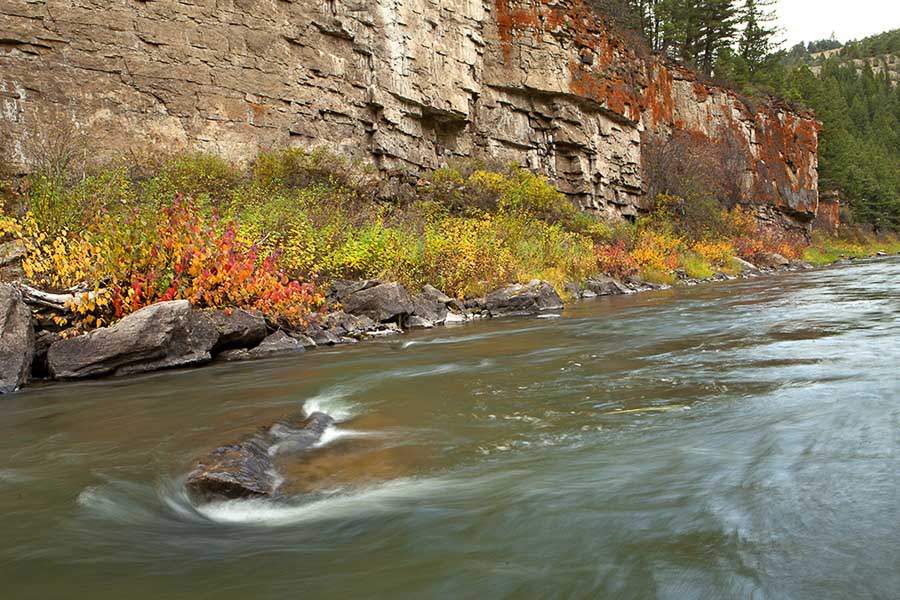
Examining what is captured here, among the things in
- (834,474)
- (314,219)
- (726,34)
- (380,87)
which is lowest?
(834,474)

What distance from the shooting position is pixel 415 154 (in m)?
17.7

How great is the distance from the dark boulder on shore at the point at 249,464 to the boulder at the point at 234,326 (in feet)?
11.3

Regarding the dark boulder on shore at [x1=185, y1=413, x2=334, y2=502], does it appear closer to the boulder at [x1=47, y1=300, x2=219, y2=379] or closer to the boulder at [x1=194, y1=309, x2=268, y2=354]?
the boulder at [x1=47, y1=300, x2=219, y2=379]

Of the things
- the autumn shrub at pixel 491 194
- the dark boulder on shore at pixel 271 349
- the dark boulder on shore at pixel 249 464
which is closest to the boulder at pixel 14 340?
the dark boulder on shore at pixel 271 349

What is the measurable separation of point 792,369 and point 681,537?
3117mm

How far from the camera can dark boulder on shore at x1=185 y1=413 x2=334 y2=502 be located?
2580 mm

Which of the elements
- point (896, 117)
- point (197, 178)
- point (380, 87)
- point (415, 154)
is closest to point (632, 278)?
point (415, 154)

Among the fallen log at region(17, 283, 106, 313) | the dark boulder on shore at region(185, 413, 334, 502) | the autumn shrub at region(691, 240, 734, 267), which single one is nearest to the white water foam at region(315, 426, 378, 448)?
the dark boulder on shore at region(185, 413, 334, 502)

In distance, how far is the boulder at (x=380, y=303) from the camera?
878 centimetres

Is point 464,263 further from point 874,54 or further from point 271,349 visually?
point 874,54

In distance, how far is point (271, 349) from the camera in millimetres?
7141

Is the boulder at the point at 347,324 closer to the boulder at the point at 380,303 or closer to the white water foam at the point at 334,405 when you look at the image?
the boulder at the point at 380,303

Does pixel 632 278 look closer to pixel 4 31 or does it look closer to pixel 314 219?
pixel 314 219

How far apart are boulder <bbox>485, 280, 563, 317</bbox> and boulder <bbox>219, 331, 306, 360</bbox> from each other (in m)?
4.19
